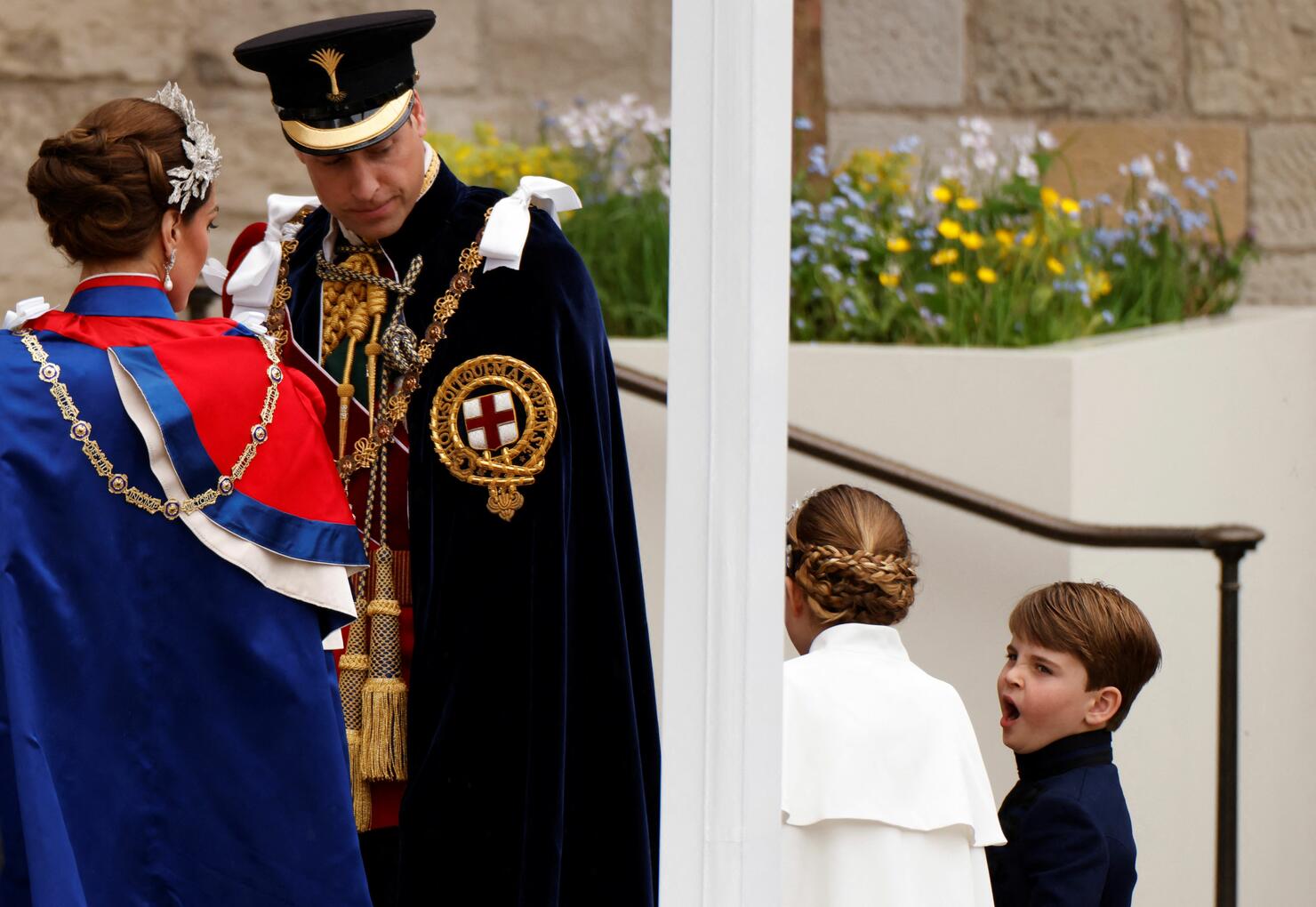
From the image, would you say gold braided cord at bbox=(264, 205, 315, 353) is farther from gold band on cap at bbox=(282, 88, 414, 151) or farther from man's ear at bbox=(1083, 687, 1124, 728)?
man's ear at bbox=(1083, 687, 1124, 728)

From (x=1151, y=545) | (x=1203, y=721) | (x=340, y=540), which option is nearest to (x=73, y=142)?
(x=340, y=540)

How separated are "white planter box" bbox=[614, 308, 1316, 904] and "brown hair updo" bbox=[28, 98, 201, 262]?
6.88ft

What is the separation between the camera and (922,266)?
464 centimetres

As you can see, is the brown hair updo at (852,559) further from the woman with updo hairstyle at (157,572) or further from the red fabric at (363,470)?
the woman with updo hairstyle at (157,572)

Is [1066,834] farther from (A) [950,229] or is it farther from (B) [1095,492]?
(A) [950,229]

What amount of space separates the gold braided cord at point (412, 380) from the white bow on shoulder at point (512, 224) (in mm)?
29

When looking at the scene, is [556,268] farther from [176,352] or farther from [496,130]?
[496,130]

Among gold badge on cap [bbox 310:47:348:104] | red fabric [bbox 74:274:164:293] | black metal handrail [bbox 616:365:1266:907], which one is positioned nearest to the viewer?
red fabric [bbox 74:274:164:293]

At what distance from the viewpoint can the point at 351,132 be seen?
7.62 ft

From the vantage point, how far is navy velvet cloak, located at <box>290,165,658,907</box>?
2344 mm

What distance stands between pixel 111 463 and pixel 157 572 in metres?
0.13

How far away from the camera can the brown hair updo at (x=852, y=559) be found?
2.42 m

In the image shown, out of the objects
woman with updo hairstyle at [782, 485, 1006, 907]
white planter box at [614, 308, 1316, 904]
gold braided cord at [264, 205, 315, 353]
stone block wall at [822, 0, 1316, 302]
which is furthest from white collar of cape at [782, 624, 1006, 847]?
stone block wall at [822, 0, 1316, 302]

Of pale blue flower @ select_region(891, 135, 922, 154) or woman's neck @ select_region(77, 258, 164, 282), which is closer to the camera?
woman's neck @ select_region(77, 258, 164, 282)
